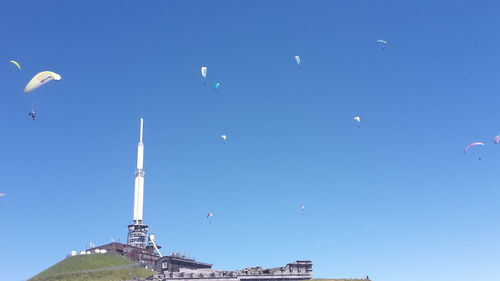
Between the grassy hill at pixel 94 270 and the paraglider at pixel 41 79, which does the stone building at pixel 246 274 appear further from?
the paraglider at pixel 41 79

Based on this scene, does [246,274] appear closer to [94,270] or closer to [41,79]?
[94,270]

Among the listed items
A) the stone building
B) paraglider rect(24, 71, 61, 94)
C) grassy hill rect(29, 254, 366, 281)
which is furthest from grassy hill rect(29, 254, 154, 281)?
paraglider rect(24, 71, 61, 94)

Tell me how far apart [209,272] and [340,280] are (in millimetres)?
32835

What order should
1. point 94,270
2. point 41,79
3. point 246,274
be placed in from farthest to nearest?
point 94,270, point 246,274, point 41,79

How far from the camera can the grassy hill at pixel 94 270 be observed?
158 metres

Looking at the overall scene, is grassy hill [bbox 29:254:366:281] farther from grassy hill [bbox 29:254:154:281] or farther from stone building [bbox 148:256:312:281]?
stone building [bbox 148:256:312:281]

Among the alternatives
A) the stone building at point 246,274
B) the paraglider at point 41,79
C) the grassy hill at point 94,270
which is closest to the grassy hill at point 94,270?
the grassy hill at point 94,270

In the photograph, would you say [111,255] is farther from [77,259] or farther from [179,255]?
[179,255]

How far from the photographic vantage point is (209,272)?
135625mm

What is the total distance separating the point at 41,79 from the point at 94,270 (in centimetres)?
10070

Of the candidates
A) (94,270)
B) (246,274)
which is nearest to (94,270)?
(94,270)

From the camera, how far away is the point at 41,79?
8069 cm

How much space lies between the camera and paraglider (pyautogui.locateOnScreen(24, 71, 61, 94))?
3147 inches

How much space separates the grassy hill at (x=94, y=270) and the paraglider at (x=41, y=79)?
3254 inches
